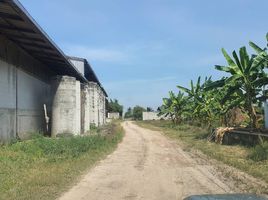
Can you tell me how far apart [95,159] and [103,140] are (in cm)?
789

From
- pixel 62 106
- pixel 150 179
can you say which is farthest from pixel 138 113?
pixel 150 179

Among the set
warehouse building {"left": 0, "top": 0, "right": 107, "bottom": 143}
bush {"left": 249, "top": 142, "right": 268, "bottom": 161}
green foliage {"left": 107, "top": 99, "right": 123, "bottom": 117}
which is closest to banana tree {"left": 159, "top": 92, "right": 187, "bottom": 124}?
warehouse building {"left": 0, "top": 0, "right": 107, "bottom": 143}

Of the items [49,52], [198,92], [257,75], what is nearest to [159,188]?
[257,75]

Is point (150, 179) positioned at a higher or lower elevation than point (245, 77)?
lower

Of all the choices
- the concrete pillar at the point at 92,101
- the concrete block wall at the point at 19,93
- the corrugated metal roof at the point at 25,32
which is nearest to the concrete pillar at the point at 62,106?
the concrete block wall at the point at 19,93

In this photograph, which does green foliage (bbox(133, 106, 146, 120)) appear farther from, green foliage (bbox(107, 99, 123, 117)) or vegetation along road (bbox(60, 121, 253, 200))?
vegetation along road (bbox(60, 121, 253, 200))

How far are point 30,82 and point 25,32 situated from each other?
6.99 metres

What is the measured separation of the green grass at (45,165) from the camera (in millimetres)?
11102

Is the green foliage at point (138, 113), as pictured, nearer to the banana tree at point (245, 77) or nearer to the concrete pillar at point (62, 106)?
the concrete pillar at point (62, 106)

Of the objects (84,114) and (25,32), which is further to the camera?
(84,114)

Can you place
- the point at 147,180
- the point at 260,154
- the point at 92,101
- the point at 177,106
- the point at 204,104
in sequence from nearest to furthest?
the point at 147,180, the point at 260,154, the point at 204,104, the point at 92,101, the point at 177,106

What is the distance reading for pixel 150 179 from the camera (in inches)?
507

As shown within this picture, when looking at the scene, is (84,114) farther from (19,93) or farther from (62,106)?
(19,93)

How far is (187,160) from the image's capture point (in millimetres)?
17812
